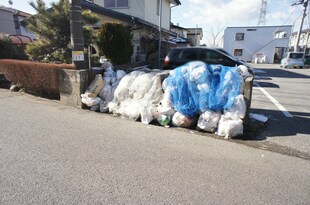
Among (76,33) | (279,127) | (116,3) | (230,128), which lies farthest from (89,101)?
(116,3)

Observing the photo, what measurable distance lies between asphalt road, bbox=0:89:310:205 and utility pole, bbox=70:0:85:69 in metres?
2.12

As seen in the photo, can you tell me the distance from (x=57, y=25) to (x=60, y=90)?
10.7ft

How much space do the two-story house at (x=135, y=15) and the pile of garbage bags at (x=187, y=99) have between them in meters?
6.29

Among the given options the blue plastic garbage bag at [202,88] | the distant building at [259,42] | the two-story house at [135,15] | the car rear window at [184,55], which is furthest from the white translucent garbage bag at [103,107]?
the distant building at [259,42]

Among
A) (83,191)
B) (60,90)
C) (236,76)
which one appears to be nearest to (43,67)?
(60,90)

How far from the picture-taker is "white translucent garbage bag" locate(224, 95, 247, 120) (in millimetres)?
3930

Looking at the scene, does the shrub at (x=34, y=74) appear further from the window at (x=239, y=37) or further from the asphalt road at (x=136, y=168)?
the window at (x=239, y=37)

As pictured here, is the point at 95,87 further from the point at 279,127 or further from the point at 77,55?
the point at 279,127

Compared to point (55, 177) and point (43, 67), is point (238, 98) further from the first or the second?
point (43, 67)

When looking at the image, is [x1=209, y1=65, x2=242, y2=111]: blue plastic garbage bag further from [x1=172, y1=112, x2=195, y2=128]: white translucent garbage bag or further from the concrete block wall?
the concrete block wall

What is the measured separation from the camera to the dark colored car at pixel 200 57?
7.91 meters

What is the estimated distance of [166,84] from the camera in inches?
184

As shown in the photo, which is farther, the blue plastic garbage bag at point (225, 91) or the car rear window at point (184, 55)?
the car rear window at point (184, 55)

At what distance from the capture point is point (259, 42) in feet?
104
